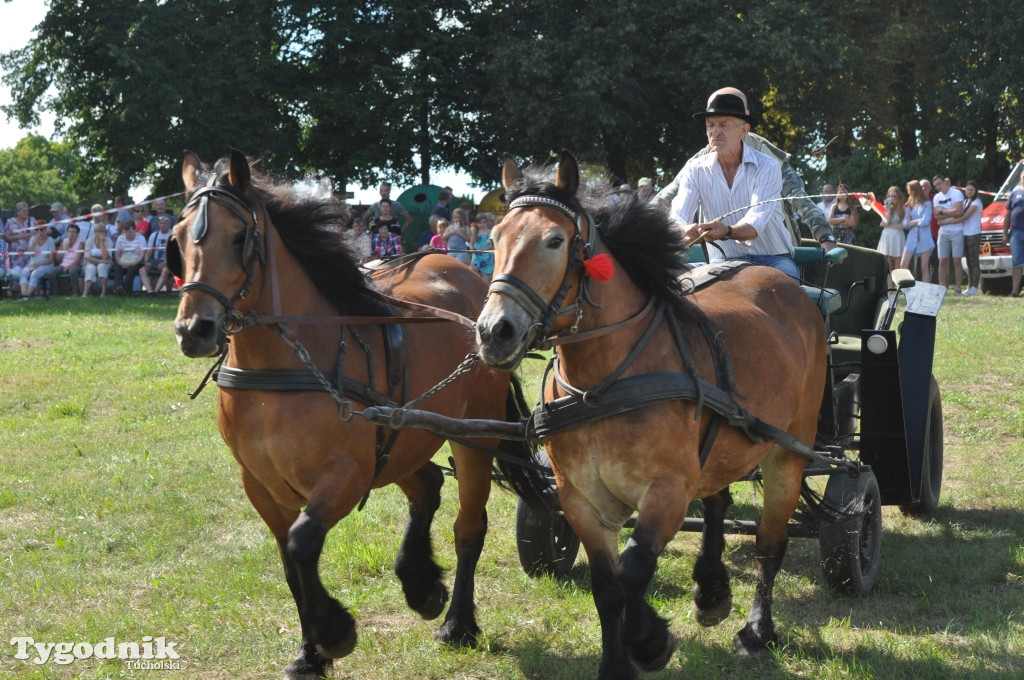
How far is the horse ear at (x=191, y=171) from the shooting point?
465 cm

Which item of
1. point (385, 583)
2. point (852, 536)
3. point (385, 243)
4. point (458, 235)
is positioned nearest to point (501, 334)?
point (852, 536)

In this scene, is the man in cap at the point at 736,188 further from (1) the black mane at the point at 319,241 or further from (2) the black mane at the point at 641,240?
(1) the black mane at the point at 319,241

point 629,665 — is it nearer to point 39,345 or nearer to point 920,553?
point 920,553

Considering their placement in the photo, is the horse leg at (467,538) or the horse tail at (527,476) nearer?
the horse leg at (467,538)

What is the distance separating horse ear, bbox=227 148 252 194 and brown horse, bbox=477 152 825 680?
1.13 m

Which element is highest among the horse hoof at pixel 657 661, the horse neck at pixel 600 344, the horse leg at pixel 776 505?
the horse neck at pixel 600 344

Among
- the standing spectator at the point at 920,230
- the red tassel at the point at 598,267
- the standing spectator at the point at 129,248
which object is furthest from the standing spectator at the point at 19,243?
the red tassel at the point at 598,267

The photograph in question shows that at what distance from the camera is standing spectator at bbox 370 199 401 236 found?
57.0 ft

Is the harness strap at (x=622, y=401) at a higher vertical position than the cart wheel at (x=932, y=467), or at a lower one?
higher

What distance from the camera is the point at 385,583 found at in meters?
6.00

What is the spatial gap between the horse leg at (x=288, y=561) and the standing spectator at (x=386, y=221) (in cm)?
1266

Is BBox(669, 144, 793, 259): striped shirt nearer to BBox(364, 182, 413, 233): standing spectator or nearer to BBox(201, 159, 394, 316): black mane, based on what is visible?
BBox(201, 159, 394, 316): black mane

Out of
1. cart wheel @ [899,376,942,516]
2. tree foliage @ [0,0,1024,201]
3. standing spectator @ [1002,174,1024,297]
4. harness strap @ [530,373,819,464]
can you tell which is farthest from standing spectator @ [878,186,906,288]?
harness strap @ [530,373,819,464]

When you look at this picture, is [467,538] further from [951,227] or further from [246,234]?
[951,227]
